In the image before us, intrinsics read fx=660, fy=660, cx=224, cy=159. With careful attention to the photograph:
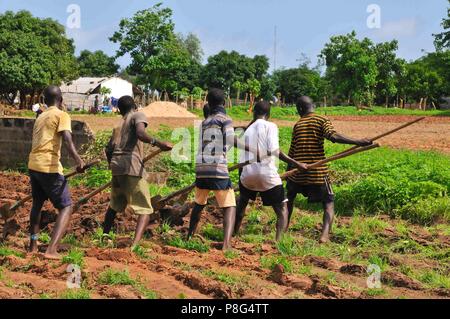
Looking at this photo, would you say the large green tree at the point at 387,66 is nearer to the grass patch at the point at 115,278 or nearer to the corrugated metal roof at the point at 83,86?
the corrugated metal roof at the point at 83,86

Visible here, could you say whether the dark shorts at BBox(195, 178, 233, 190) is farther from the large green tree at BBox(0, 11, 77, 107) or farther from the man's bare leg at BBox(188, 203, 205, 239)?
the large green tree at BBox(0, 11, 77, 107)

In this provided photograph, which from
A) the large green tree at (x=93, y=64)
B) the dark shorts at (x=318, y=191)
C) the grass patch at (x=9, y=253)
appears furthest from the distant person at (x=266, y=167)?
the large green tree at (x=93, y=64)

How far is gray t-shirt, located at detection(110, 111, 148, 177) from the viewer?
20.7 ft

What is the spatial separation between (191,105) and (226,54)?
1590cm

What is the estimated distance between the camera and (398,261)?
6.01 meters

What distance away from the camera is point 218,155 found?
641 cm

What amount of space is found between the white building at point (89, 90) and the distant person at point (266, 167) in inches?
1878

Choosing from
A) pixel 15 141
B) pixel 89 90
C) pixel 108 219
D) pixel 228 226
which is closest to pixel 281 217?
pixel 228 226

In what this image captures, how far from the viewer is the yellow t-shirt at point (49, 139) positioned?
608 centimetres

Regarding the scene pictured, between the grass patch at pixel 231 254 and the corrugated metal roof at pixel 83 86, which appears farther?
the corrugated metal roof at pixel 83 86

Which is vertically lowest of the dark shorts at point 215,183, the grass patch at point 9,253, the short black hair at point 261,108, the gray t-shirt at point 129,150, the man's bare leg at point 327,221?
the grass patch at point 9,253

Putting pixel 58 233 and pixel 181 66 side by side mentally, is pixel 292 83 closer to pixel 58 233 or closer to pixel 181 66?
pixel 181 66

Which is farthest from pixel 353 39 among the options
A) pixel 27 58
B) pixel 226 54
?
pixel 27 58
